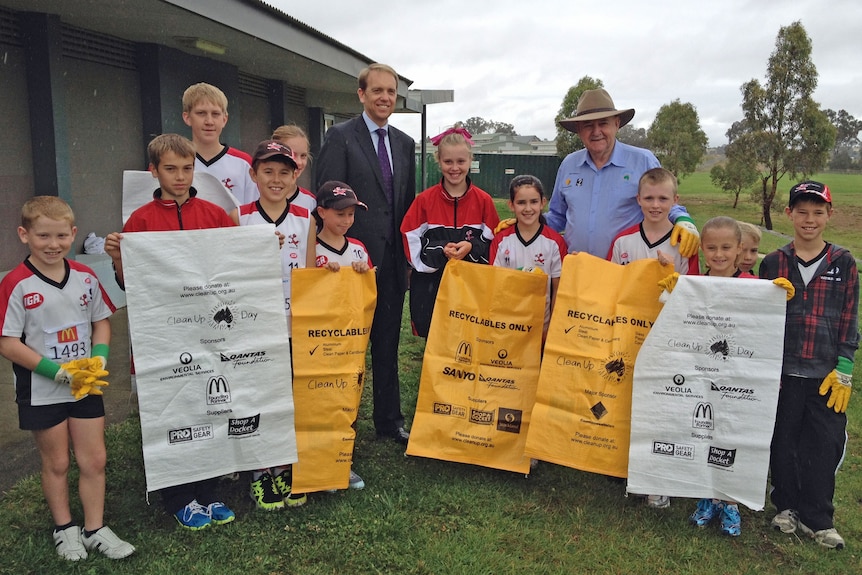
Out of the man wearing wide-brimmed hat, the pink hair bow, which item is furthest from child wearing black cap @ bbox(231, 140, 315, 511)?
the man wearing wide-brimmed hat

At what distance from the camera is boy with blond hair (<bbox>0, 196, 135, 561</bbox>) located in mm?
2764

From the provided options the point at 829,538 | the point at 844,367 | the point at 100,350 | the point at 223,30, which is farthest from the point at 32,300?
the point at 223,30

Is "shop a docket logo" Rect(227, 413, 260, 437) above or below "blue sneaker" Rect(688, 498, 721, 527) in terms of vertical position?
above

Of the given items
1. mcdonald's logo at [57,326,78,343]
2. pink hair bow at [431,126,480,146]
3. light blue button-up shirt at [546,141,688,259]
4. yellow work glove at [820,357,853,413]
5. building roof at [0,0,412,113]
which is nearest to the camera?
mcdonald's logo at [57,326,78,343]

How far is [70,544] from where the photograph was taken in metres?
2.99

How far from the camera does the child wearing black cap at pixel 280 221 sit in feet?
11.0

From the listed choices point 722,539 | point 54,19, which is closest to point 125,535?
point 722,539

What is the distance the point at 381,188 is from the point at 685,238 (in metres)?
1.81

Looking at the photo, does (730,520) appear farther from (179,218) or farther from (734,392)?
(179,218)

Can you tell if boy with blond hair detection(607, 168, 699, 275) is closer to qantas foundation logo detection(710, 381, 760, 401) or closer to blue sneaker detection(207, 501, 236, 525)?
qantas foundation logo detection(710, 381, 760, 401)

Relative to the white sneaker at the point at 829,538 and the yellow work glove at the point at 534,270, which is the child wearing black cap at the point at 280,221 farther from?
the white sneaker at the point at 829,538

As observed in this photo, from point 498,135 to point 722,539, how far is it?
2782 inches

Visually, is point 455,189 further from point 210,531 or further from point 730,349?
point 210,531

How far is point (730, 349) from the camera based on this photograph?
3223mm
